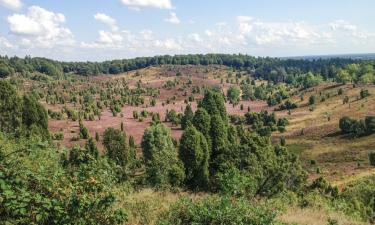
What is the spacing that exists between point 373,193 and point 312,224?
3089 centimetres

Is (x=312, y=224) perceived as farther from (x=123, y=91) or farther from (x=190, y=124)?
(x=123, y=91)

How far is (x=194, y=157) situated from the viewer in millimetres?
41156

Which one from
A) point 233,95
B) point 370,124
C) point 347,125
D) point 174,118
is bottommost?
point 174,118

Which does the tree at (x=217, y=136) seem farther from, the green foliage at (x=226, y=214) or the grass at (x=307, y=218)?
the green foliage at (x=226, y=214)

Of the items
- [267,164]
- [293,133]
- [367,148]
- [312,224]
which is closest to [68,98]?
[293,133]

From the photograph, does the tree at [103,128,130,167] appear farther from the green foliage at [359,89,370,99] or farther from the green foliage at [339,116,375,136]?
the green foliage at [359,89,370,99]

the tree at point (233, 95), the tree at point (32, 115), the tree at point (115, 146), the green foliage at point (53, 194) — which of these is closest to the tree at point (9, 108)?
the tree at point (32, 115)

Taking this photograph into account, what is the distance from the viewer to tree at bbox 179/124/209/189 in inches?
1614

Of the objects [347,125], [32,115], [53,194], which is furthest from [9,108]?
[347,125]

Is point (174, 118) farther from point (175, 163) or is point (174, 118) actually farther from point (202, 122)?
point (175, 163)

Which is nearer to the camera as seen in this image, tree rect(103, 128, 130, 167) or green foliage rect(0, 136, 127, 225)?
green foliage rect(0, 136, 127, 225)

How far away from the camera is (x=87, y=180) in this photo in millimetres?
8734

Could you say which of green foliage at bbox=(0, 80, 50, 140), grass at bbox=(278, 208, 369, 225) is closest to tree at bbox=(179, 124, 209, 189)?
green foliage at bbox=(0, 80, 50, 140)

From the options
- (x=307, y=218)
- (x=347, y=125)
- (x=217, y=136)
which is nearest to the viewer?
(x=307, y=218)
